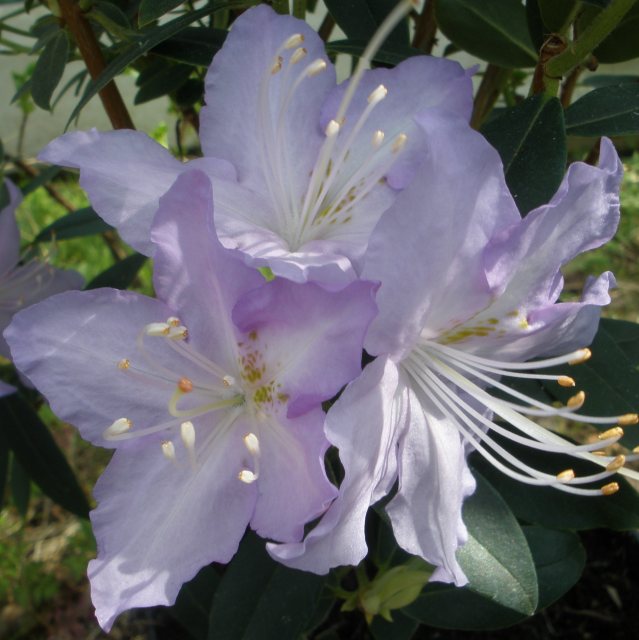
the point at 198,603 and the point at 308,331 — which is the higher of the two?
the point at 308,331

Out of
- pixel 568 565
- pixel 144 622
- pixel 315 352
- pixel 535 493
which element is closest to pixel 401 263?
pixel 315 352

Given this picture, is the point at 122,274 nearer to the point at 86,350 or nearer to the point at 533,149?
the point at 86,350

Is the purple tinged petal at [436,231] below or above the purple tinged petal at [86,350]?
above

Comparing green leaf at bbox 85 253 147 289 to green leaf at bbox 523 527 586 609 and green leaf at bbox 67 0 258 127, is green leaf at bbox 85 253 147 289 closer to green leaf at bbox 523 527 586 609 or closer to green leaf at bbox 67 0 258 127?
green leaf at bbox 67 0 258 127

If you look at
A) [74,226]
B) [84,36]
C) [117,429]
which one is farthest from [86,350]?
[74,226]

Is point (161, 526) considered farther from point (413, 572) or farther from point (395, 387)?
point (413, 572)

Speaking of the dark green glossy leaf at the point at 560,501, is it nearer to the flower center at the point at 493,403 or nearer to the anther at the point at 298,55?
the flower center at the point at 493,403

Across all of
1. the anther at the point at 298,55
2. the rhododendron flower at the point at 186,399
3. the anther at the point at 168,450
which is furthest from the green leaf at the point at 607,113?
the anther at the point at 168,450

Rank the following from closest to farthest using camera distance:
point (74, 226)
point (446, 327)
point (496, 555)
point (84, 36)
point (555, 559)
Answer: point (446, 327) → point (496, 555) → point (84, 36) → point (555, 559) → point (74, 226)
